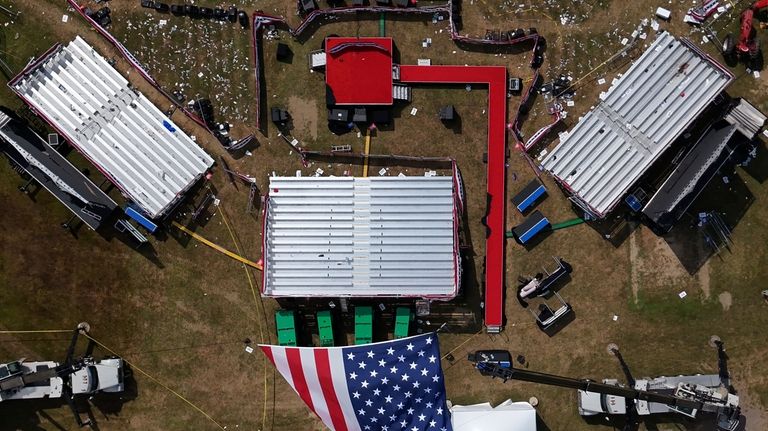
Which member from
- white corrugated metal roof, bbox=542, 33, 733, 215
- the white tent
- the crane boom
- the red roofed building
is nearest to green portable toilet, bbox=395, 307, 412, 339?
the crane boom

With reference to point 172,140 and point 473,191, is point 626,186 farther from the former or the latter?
point 172,140

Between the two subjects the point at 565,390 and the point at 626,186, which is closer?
the point at 626,186

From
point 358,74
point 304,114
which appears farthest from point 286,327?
point 358,74

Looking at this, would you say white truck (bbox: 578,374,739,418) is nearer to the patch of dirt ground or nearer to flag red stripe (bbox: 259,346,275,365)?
flag red stripe (bbox: 259,346,275,365)

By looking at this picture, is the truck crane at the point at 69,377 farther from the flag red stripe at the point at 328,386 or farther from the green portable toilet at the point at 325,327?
the flag red stripe at the point at 328,386

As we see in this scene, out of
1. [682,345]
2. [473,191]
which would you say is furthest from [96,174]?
[682,345]

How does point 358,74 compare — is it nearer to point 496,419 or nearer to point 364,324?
point 364,324
